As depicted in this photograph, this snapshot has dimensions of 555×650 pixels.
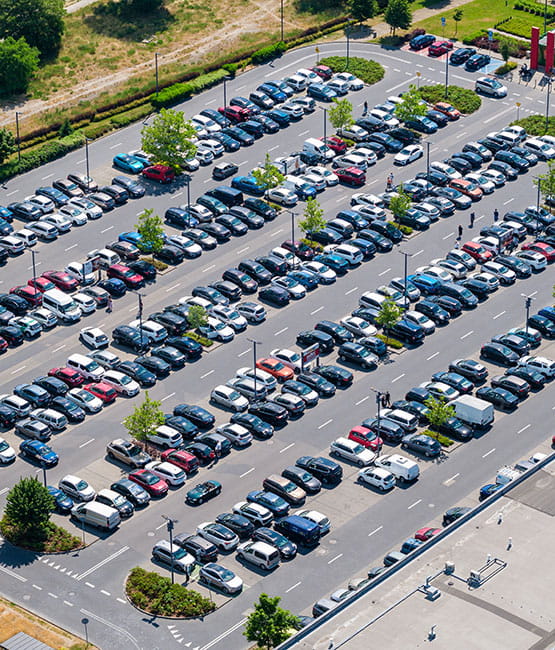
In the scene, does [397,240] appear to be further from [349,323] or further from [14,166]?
[14,166]

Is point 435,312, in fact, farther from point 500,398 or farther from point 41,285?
point 41,285

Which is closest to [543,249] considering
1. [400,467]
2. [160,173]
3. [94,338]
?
[400,467]

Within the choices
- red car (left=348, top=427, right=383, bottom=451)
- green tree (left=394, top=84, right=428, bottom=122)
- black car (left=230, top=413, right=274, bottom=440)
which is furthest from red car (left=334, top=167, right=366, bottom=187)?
red car (left=348, top=427, right=383, bottom=451)

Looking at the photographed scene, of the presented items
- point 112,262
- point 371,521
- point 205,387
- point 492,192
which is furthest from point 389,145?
point 371,521

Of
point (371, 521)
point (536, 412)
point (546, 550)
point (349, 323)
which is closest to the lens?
point (546, 550)

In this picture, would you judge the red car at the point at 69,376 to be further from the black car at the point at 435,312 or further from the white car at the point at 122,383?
the black car at the point at 435,312

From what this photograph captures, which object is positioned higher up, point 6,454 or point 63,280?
point 63,280
